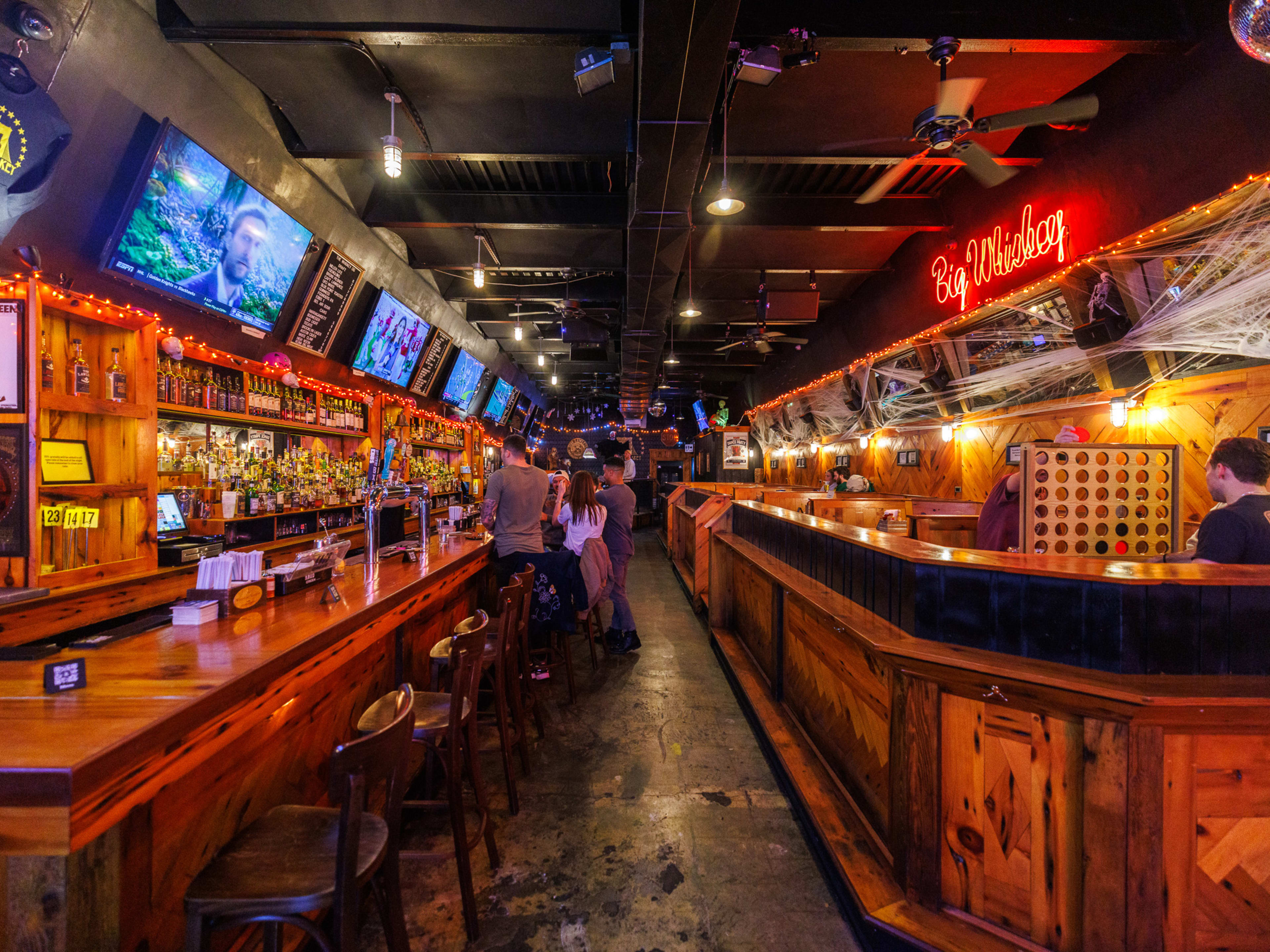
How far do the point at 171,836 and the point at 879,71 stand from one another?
5.29 meters

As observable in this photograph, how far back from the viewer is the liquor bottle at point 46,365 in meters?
2.82

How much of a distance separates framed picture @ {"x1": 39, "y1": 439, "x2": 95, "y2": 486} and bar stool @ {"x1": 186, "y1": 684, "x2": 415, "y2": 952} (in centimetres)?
272

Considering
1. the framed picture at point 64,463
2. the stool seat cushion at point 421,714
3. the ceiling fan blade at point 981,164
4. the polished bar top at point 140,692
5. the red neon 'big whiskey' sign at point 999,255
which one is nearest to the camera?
the polished bar top at point 140,692

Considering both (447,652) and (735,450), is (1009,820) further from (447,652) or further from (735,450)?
(735,450)

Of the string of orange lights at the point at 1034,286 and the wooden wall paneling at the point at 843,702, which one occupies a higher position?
the string of orange lights at the point at 1034,286

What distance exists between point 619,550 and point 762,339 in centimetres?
483

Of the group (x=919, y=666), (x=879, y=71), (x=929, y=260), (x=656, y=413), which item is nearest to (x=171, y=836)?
(x=919, y=666)

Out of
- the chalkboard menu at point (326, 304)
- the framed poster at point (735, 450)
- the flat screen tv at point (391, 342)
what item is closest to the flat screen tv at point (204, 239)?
the chalkboard menu at point (326, 304)

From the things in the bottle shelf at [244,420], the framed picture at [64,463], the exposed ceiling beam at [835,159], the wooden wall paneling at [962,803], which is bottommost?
the wooden wall paneling at [962,803]

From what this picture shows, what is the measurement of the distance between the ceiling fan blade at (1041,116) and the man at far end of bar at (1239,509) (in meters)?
2.13

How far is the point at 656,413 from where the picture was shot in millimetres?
14547

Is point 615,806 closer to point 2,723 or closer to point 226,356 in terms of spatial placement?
point 2,723

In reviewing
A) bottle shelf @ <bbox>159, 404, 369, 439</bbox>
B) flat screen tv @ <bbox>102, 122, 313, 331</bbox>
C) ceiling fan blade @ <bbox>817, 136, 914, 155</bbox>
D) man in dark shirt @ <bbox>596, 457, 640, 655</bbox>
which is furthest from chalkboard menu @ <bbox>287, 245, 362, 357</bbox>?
ceiling fan blade @ <bbox>817, 136, 914, 155</bbox>

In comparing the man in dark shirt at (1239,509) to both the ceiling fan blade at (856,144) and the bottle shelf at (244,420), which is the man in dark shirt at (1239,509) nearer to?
the ceiling fan blade at (856,144)
